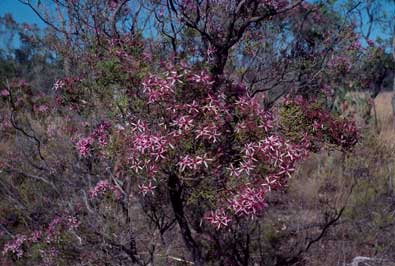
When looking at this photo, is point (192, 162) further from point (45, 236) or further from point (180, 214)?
point (45, 236)

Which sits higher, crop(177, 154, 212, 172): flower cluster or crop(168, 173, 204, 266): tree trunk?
crop(177, 154, 212, 172): flower cluster

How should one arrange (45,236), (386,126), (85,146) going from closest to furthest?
1. (85,146)
2. (45,236)
3. (386,126)

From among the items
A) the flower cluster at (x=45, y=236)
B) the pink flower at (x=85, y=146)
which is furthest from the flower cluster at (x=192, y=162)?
the flower cluster at (x=45, y=236)

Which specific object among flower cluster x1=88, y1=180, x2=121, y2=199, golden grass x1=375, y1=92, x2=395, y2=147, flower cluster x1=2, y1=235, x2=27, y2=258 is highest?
golden grass x1=375, y1=92, x2=395, y2=147

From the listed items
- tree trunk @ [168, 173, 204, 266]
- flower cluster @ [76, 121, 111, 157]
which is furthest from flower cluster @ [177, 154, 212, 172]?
flower cluster @ [76, 121, 111, 157]

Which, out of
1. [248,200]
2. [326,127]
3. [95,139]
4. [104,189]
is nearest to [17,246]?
[104,189]

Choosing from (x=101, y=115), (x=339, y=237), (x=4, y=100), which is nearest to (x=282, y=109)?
(x=101, y=115)

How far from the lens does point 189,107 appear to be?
219cm

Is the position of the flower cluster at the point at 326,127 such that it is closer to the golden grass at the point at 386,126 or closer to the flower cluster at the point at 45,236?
the flower cluster at the point at 45,236

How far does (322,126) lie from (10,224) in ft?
11.7

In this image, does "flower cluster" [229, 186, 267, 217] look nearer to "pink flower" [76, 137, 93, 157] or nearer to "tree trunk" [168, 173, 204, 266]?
"tree trunk" [168, 173, 204, 266]

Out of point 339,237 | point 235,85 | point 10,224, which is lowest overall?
point 339,237

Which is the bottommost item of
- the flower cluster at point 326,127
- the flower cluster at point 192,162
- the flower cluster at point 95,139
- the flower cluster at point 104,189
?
the flower cluster at point 192,162

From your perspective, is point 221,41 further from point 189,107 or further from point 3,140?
point 3,140
